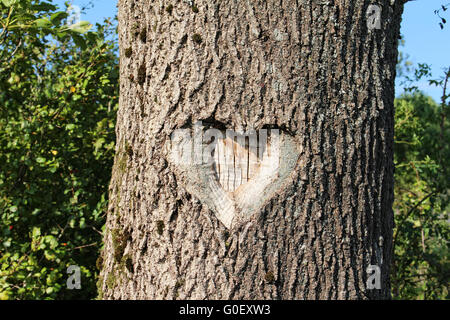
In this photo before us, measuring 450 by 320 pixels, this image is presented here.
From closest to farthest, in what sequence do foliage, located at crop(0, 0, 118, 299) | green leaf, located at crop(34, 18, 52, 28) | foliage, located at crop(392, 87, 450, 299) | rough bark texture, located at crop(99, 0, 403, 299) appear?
rough bark texture, located at crop(99, 0, 403, 299), green leaf, located at crop(34, 18, 52, 28), foliage, located at crop(0, 0, 118, 299), foliage, located at crop(392, 87, 450, 299)

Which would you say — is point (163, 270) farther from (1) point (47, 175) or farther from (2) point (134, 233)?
(1) point (47, 175)


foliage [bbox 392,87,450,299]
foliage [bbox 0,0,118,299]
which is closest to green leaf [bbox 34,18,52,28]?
foliage [bbox 0,0,118,299]

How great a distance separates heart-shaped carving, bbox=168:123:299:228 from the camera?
1.89 metres

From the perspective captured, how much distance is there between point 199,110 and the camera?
189 centimetres

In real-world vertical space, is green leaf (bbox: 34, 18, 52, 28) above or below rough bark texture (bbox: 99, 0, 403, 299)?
above

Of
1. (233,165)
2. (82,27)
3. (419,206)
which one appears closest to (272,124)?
(233,165)

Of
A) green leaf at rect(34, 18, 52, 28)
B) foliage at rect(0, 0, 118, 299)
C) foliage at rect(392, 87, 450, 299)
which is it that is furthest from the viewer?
foliage at rect(392, 87, 450, 299)

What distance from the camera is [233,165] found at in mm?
1957

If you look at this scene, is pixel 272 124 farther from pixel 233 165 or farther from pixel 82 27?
pixel 82 27

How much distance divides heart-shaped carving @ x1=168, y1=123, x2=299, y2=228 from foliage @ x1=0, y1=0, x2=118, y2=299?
189cm

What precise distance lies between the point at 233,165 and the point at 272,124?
25cm

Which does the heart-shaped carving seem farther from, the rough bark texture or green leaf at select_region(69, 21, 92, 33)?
green leaf at select_region(69, 21, 92, 33)
